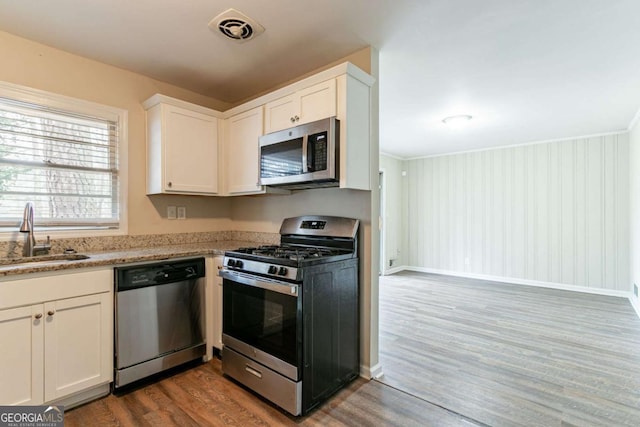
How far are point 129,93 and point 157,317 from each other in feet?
6.34

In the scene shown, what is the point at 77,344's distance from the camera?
1968mm

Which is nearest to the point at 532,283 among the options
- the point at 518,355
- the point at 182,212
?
the point at 518,355

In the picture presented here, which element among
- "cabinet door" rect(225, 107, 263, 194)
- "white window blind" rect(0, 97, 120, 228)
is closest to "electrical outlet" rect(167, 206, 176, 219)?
"white window blind" rect(0, 97, 120, 228)

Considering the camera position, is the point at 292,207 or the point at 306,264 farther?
the point at 292,207

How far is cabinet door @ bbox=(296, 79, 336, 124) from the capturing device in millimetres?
2184

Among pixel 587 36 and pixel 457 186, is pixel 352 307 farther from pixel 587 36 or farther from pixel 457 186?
pixel 457 186

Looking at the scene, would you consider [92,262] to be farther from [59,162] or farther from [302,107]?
[302,107]

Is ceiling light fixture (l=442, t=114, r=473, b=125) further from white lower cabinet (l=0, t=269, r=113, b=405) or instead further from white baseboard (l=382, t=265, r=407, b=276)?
white lower cabinet (l=0, t=269, r=113, b=405)

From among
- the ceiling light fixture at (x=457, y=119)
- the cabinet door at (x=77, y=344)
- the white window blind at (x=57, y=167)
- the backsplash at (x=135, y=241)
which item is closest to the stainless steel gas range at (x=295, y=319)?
the cabinet door at (x=77, y=344)

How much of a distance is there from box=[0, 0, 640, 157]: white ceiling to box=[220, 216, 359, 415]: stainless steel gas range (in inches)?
53.4

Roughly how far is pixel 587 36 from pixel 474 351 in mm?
2607

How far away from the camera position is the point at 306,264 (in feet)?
6.28

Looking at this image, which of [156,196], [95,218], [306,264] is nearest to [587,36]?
[306,264]

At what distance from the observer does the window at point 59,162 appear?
2230 millimetres
